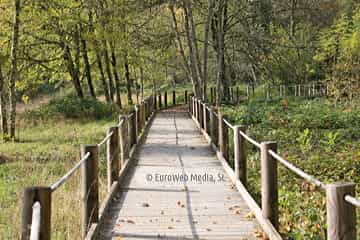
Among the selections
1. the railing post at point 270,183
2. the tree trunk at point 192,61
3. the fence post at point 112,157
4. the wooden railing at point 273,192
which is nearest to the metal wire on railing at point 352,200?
the wooden railing at point 273,192

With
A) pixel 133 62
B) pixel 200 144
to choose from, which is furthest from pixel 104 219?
pixel 133 62

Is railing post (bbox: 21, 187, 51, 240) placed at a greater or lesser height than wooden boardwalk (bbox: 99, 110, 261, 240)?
greater

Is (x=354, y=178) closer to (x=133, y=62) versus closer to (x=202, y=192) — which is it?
Result: (x=202, y=192)

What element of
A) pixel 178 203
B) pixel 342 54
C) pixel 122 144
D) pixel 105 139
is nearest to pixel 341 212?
pixel 178 203

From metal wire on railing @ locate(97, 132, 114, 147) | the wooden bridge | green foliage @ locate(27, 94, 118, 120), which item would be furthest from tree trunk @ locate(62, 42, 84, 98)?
metal wire on railing @ locate(97, 132, 114, 147)

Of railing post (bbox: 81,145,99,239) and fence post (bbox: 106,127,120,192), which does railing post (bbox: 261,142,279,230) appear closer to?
railing post (bbox: 81,145,99,239)

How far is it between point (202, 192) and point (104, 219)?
2291mm

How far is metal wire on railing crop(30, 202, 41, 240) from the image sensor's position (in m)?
3.58

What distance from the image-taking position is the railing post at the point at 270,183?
6332mm

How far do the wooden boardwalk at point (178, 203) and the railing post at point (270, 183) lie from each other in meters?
0.28

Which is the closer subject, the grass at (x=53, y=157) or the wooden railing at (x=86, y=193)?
the wooden railing at (x=86, y=193)

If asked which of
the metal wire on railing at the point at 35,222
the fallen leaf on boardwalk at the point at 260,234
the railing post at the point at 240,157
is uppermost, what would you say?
the metal wire on railing at the point at 35,222

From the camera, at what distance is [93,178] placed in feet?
21.5

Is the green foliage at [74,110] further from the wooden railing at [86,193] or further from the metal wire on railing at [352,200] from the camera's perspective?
the metal wire on railing at [352,200]
